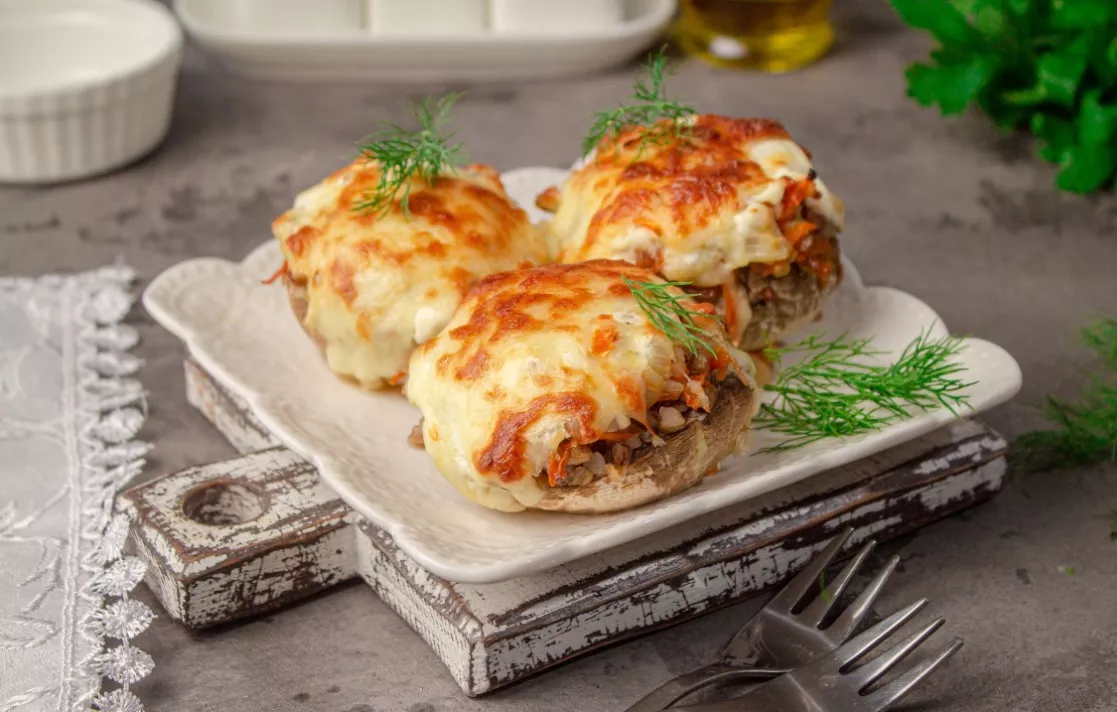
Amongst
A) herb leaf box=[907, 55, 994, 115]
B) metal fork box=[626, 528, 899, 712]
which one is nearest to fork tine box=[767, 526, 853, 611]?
metal fork box=[626, 528, 899, 712]

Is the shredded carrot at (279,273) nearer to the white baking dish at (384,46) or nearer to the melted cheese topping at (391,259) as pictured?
the melted cheese topping at (391,259)

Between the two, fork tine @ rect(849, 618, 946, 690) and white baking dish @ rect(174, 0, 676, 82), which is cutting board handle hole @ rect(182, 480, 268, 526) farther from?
white baking dish @ rect(174, 0, 676, 82)

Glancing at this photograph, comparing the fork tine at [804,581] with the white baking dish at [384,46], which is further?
the white baking dish at [384,46]

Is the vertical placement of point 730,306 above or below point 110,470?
above

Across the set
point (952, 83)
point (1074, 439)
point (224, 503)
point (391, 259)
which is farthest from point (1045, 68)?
point (224, 503)

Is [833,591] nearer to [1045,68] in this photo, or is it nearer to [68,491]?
[68,491]

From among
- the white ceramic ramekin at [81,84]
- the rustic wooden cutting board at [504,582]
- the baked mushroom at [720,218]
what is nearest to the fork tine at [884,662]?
the rustic wooden cutting board at [504,582]

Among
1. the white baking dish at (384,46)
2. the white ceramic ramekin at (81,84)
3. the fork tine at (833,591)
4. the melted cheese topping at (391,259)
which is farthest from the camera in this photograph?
the white baking dish at (384,46)
